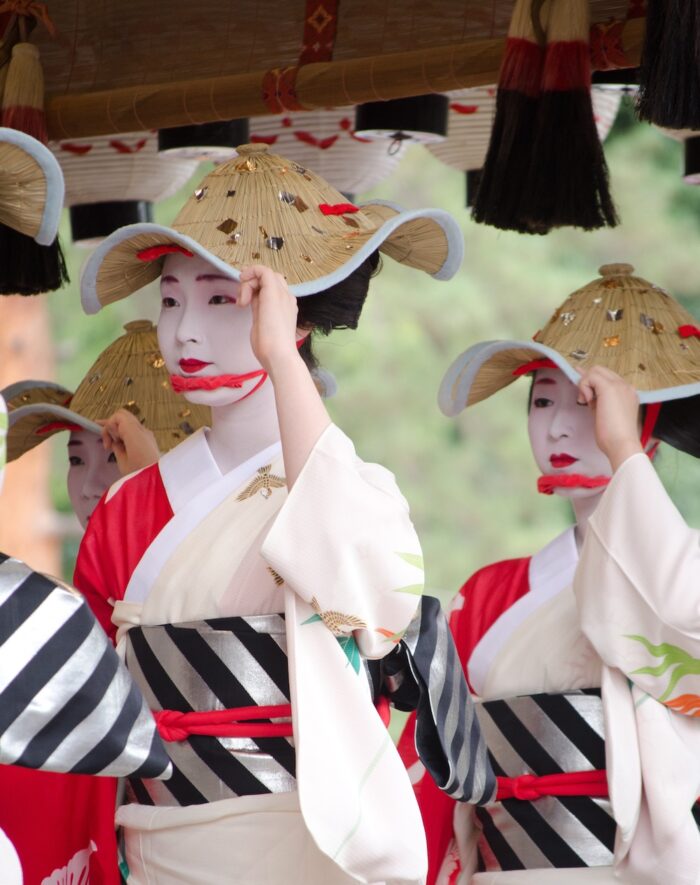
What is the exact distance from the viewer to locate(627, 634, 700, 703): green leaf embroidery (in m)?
2.07

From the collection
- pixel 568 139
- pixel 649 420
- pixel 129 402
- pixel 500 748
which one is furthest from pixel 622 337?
pixel 129 402

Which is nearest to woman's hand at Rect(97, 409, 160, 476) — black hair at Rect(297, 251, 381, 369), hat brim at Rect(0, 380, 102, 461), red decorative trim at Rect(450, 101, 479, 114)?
hat brim at Rect(0, 380, 102, 461)

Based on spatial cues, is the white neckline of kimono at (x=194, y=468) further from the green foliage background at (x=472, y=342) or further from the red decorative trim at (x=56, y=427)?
the green foliage background at (x=472, y=342)

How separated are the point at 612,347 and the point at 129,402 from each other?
89cm


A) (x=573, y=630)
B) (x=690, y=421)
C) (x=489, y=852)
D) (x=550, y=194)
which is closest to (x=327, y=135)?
(x=550, y=194)

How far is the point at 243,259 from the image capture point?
1907 mm

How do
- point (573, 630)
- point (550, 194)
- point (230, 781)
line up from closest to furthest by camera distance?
point (230, 781) < point (573, 630) < point (550, 194)

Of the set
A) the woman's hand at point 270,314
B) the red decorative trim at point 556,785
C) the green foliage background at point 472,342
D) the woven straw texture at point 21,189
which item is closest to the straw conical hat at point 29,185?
the woven straw texture at point 21,189

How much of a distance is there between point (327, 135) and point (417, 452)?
338 cm

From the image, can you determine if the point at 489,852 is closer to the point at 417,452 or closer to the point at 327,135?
the point at 327,135

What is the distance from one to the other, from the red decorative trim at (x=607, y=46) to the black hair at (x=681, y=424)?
57 cm

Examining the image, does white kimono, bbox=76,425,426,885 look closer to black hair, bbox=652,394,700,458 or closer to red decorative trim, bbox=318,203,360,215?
red decorative trim, bbox=318,203,360,215

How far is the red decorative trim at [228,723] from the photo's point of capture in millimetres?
1808

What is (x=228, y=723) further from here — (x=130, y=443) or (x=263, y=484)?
(x=130, y=443)
